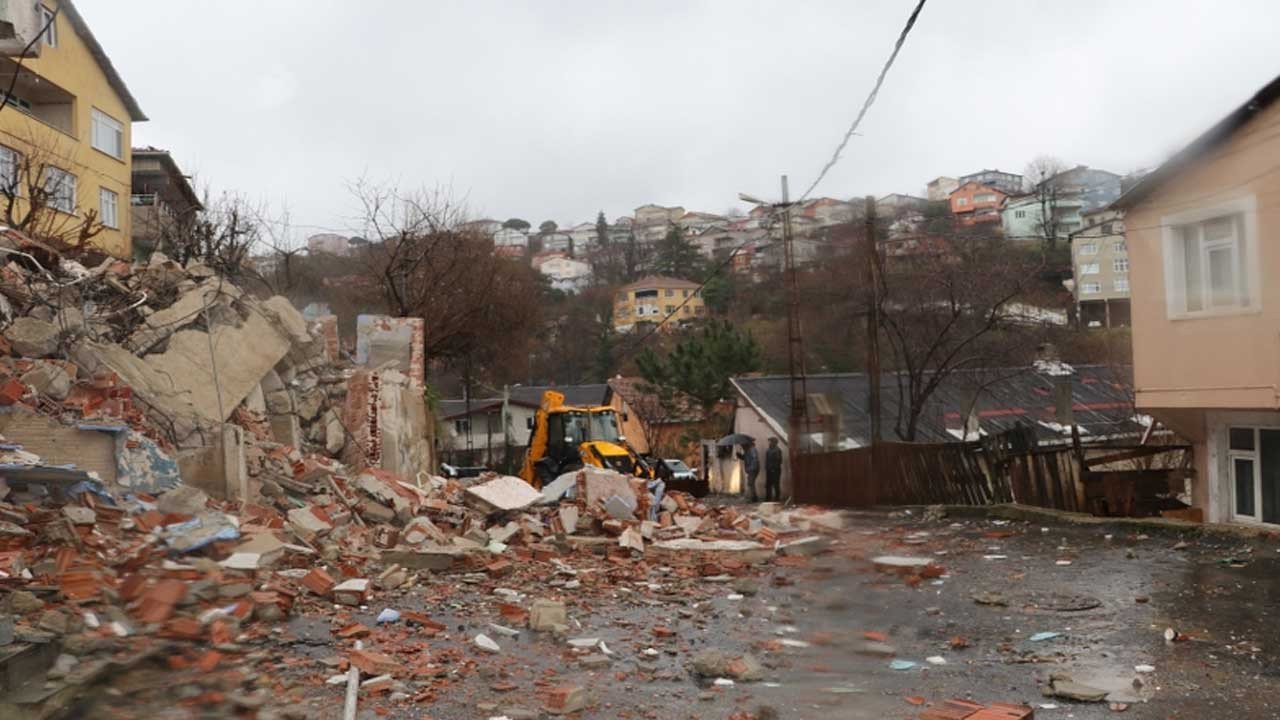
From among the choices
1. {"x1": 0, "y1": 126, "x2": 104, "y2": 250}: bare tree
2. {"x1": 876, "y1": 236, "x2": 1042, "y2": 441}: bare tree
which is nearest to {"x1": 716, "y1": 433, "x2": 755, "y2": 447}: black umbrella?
{"x1": 876, "y1": 236, "x2": 1042, "y2": 441}: bare tree

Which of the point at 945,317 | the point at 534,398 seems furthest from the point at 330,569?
the point at 534,398

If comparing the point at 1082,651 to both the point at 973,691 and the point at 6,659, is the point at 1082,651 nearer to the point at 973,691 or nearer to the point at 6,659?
the point at 973,691

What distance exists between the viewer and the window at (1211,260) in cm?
1151

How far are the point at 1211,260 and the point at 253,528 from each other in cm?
1158

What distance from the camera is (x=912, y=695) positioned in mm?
5527

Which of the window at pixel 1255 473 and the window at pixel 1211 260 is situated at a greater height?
the window at pixel 1211 260

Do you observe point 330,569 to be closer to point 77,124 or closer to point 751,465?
point 751,465

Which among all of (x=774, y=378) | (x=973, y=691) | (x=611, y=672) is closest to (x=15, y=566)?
(x=611, y=672)

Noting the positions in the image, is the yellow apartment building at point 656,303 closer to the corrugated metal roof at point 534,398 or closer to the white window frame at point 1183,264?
the corrugated metal roof at point 534,398

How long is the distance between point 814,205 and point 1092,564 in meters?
8.54

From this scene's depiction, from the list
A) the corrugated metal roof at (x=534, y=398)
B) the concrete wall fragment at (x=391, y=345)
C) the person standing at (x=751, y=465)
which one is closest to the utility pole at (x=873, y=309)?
the concrete wall fragment at (x=391, y=345)

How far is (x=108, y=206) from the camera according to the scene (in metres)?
31.6

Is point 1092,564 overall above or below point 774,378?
below

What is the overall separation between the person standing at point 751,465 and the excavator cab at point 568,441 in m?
11.8
